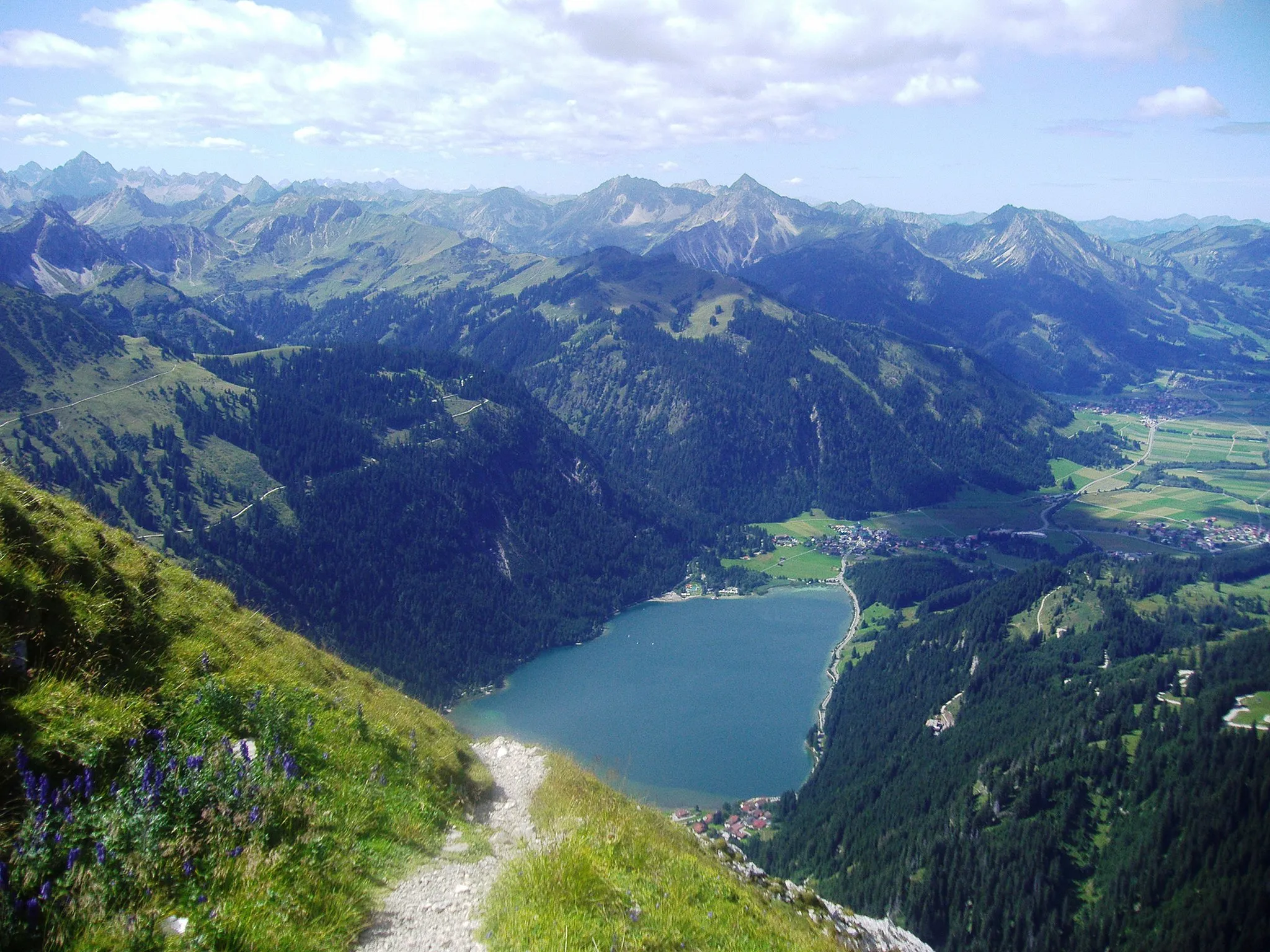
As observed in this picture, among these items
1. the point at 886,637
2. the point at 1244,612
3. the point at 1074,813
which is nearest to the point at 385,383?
the point at 886,637

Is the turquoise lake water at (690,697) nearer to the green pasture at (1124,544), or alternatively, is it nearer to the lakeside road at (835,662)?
the lakeside road at (835,662)

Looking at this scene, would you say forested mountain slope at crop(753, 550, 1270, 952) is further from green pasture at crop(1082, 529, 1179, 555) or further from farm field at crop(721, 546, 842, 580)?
green pasture at crop(1082, 529, 1179, 555)

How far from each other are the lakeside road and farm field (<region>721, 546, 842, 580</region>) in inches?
133

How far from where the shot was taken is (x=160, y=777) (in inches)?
338

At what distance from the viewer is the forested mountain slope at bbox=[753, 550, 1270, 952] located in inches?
2384

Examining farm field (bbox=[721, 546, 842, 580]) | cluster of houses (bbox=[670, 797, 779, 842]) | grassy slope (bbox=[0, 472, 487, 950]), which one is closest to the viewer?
grassy slope (bbox=[0, 472, 487, 950])

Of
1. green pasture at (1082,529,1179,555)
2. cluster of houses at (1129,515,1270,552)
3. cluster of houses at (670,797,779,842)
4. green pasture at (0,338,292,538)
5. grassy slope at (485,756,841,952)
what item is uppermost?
grassy slope at (485,756,841,952)

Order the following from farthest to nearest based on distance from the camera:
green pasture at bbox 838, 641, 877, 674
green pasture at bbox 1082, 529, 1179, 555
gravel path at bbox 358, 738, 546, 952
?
green pasture at bbox 1082, 529, 1179, 555 → green pasture at bbox 838, 641, 877, 674 → gravel path at bbox 358, 738, 546, 952

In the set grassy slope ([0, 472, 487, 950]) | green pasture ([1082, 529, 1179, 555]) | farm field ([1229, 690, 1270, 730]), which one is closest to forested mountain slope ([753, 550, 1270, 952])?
farm field ([1229, 690, 1270, 730])

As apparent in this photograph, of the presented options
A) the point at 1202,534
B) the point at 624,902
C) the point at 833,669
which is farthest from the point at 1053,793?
the point at 1202,534

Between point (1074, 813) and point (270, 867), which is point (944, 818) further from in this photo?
point (270, 867)

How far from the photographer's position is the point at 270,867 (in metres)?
8.45

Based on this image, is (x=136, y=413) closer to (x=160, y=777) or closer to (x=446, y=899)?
(x=160, y=777)

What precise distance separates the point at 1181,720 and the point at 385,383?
174136 mm
